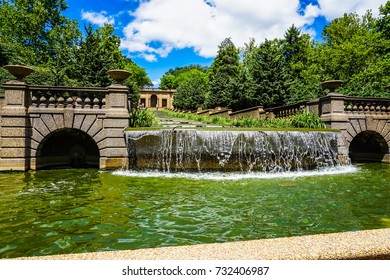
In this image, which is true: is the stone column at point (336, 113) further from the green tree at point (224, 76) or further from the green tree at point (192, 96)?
the green tree at point (192, 96)

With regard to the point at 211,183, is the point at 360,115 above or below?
above

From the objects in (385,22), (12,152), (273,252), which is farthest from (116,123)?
(385,22)

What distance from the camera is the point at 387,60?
23.3 meters

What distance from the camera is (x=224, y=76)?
41219 mm

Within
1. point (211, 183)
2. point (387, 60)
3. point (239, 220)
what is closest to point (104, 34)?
point (387, 60)

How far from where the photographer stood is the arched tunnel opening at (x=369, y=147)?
564 inches

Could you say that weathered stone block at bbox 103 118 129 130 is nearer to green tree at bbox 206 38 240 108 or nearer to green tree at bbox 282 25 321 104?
green tree at bbox 206 38 240 108

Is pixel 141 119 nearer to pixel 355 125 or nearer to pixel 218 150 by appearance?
Answer: pixel 218 150

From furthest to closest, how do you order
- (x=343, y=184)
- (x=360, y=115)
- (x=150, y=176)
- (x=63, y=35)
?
(x=63, y=35)
(x=360, y=115)
(x=150, y=176)
(x=343, y=184)

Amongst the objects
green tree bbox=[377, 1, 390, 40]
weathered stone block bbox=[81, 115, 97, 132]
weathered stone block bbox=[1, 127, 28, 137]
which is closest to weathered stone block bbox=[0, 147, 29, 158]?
weathered stone block bbox=[1, 127, 28, 137]

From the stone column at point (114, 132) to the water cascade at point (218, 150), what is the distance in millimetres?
520
